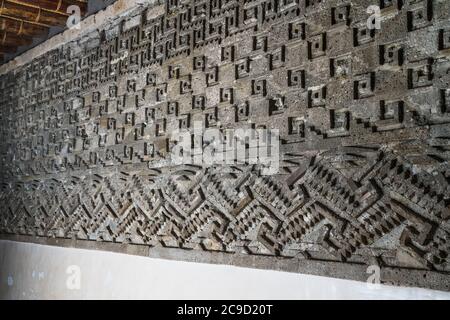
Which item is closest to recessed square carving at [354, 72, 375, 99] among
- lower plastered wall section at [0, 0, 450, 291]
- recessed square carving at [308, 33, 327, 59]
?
lower plastered wall section at [0, 0, 450, 291]

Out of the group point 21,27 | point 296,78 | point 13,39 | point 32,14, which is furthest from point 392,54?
point 13,39

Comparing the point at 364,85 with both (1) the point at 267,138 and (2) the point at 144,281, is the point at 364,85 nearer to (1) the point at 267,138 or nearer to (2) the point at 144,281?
(1) the point at 267,138

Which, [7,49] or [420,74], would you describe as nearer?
[420,74]

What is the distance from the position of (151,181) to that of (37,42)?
321 centimetres

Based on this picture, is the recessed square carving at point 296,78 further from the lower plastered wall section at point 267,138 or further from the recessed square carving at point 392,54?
the recessed square carving at point 392,54

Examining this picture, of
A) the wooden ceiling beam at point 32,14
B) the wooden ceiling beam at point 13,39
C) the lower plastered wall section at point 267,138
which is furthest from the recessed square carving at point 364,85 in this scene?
the wooden ceiling beam at point 13,39

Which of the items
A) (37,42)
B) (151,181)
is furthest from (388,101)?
(37,42)

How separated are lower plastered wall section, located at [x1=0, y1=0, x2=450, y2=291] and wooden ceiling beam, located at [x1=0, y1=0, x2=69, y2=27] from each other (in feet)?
1.45

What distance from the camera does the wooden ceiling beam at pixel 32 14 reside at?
189 inches

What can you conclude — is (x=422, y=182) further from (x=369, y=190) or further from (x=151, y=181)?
(x=151, y=181)

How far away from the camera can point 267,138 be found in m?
2.85

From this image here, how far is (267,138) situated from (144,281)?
166cm

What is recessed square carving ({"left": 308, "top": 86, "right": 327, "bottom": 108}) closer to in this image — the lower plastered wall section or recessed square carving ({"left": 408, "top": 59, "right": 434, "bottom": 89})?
the lower plastered wall section

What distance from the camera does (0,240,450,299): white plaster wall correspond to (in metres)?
2.46
